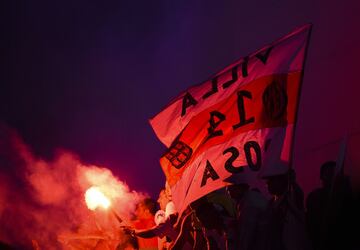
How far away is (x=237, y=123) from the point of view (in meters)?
5.04

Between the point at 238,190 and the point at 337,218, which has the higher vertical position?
the point at 238,190

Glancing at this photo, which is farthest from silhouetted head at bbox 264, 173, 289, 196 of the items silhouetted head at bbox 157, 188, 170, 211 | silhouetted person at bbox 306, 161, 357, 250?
silhouetted head at bbox 157, 188, 170, 211

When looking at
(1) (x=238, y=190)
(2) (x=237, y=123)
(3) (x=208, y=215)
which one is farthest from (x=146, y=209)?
(2) (x=237, y=123)

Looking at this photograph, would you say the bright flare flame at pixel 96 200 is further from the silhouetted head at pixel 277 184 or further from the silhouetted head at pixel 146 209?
the silhouetted head at pixel 277 184

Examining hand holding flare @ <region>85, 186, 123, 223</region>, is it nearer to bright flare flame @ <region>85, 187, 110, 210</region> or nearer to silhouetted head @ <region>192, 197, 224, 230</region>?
bright flare flame @ <region>85, 187, 110, 210</region>

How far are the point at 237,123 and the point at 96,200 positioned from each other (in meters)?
3.85

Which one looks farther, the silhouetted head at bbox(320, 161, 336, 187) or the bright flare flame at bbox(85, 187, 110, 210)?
the bright flare flame at bbox(85, 187, 110, 210)

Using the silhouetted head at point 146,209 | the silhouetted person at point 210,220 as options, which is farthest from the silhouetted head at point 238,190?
the silhouetted head at point 146,209

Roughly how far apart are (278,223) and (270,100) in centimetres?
126

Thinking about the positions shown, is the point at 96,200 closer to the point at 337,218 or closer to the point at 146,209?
the point at 146,209

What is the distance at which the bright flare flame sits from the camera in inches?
312

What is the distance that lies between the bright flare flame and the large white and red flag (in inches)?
99.5

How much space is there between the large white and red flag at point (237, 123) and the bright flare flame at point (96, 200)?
8.29 ft

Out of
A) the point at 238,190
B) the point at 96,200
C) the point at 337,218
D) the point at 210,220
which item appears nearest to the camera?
the point at 337,218
